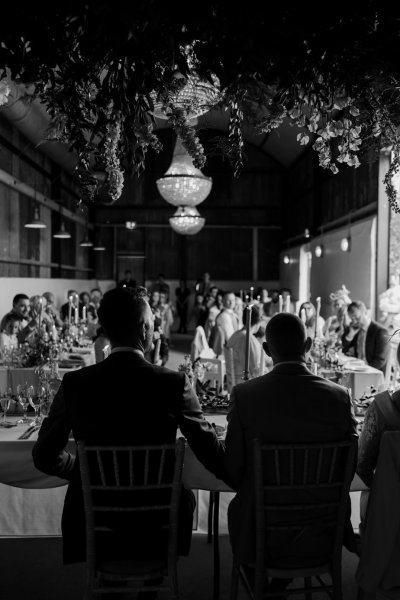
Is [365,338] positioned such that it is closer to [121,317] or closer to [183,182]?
[183,182]

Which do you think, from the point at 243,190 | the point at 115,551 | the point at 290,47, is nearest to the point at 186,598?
the point at 115,551

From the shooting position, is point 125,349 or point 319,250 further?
point 319,250

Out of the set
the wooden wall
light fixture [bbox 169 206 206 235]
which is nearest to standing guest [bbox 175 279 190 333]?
the wooden wall

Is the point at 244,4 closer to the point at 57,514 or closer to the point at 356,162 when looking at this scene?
the point at 356,162

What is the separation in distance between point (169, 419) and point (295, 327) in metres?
0.61

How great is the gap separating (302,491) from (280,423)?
273 mm

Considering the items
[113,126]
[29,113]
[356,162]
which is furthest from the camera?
[29,113]

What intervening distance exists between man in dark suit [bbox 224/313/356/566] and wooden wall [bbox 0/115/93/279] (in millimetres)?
8268

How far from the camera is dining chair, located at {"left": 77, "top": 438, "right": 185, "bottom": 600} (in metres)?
2.20

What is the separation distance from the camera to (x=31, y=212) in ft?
42.0

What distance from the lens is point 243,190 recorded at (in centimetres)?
2017

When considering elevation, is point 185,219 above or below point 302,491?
above

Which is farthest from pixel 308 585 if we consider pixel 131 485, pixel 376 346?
pixel 376 346

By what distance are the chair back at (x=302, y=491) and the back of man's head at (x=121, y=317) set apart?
0.65 meters
